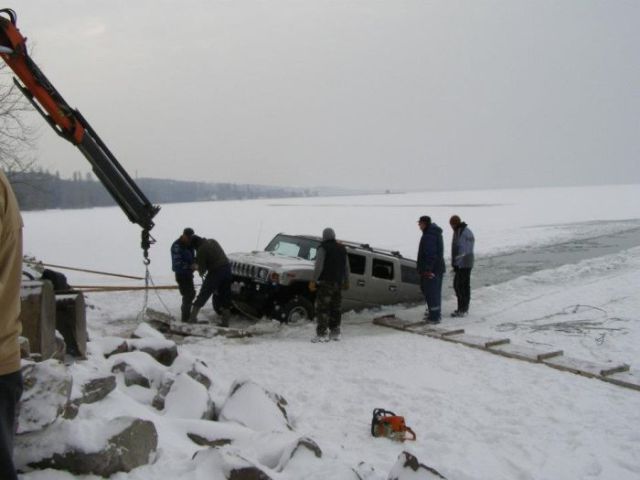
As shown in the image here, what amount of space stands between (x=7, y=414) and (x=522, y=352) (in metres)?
7.44

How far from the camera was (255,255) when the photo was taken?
1177cm

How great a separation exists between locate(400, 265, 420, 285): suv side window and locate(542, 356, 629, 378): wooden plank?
Result: 4.44 metres

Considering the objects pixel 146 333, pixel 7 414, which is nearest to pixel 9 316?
pixel 7 414

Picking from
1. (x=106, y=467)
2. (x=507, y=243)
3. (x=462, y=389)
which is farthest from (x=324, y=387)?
(x=507, y=243)

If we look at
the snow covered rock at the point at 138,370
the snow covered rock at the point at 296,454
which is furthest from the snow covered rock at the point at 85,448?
the snow covered rock at the point at 138,370

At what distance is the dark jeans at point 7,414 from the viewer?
2.43m

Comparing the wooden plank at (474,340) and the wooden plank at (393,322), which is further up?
the wooden plank at (474,340)

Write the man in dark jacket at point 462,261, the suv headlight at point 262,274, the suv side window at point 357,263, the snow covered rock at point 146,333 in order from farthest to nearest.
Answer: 1. the man in dark jacket at point 462,261
2. the suv side window at point 357,263
3. the suv headlight at point 262,274
4. the snow covered rock at point 146,333

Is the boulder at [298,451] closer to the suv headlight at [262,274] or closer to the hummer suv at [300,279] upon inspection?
the hummer suv at [300,279]

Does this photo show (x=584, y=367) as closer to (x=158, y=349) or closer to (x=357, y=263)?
(x=357, y=263)

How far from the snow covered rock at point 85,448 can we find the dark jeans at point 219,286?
6.46 metres

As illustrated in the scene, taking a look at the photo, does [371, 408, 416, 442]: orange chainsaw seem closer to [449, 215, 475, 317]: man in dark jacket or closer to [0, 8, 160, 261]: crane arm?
[0, 8, 160, 261]: crane arm

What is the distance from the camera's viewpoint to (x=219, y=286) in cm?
1044

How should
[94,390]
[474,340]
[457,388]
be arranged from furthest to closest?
[474,340] → [457,388] → [94,390]
